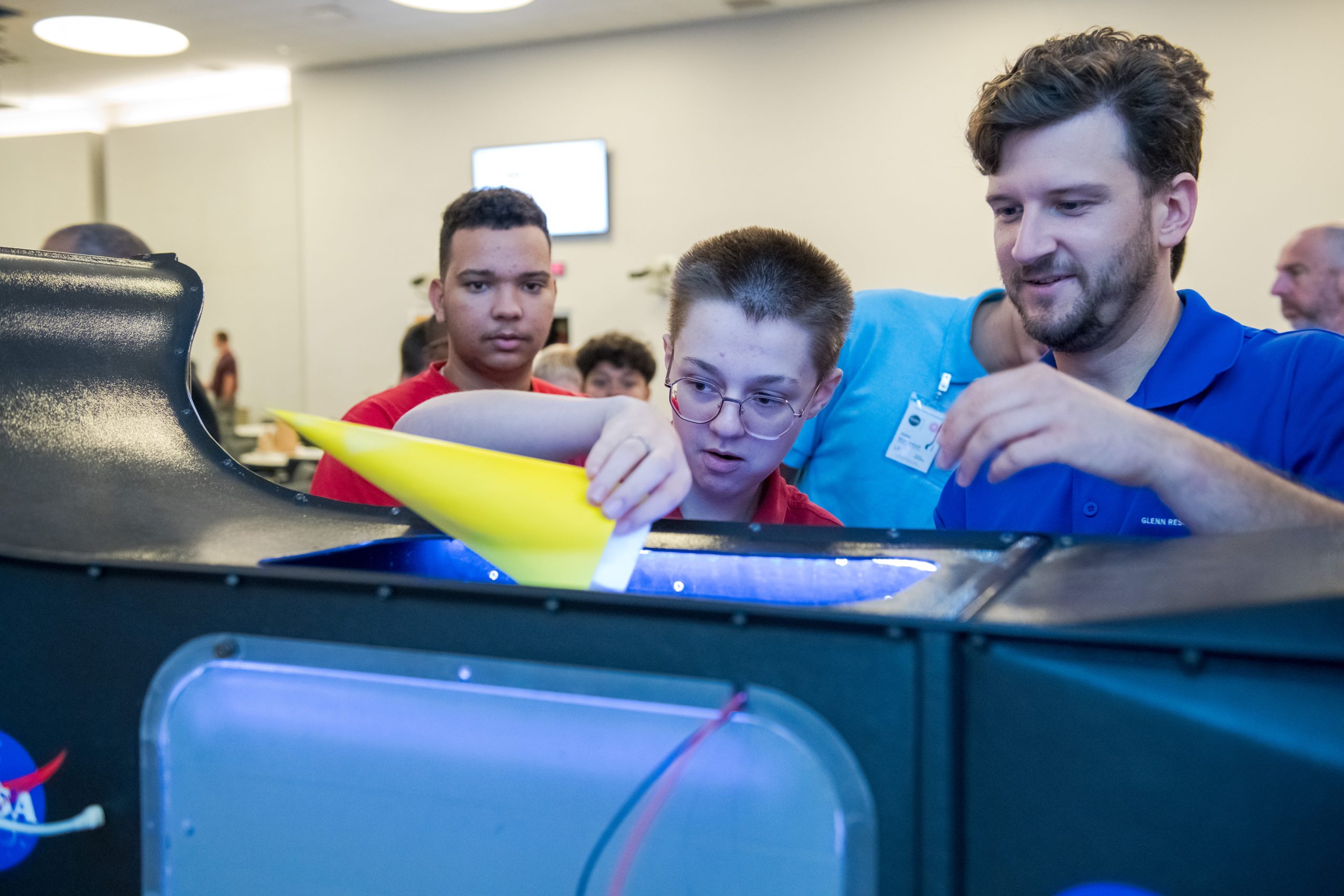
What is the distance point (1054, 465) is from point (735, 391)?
0.36m

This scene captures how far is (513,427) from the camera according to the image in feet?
3.22

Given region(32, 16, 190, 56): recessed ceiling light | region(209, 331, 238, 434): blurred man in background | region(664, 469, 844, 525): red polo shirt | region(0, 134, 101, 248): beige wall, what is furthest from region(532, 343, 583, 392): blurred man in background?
region(0, 134, 101, 248): beige wall

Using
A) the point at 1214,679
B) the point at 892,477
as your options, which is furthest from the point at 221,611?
the point at 892,477

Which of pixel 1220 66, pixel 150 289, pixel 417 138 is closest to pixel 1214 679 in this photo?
pixel 150 289

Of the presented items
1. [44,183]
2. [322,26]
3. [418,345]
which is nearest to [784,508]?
[418,345]

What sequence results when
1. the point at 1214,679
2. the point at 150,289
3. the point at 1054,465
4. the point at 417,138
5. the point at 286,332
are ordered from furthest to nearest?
the point at 286,332
the point at 417,138
the point at 1054,465
the point at 150,289
the point at 1214,679

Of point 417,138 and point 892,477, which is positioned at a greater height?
point 417,138

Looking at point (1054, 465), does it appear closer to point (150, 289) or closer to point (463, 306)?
point (150, 289)

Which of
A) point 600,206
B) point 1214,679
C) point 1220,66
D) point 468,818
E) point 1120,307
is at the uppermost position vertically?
point 1220,66

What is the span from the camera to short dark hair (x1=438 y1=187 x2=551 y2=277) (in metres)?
1.95

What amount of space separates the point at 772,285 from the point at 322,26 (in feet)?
17.6

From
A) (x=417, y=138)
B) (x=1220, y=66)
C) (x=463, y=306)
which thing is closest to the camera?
(x=463, y=306)

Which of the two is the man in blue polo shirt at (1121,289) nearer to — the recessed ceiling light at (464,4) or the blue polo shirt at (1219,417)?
the blue polo shirt at (1219,417)

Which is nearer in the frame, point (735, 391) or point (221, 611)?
point (221, 611)
